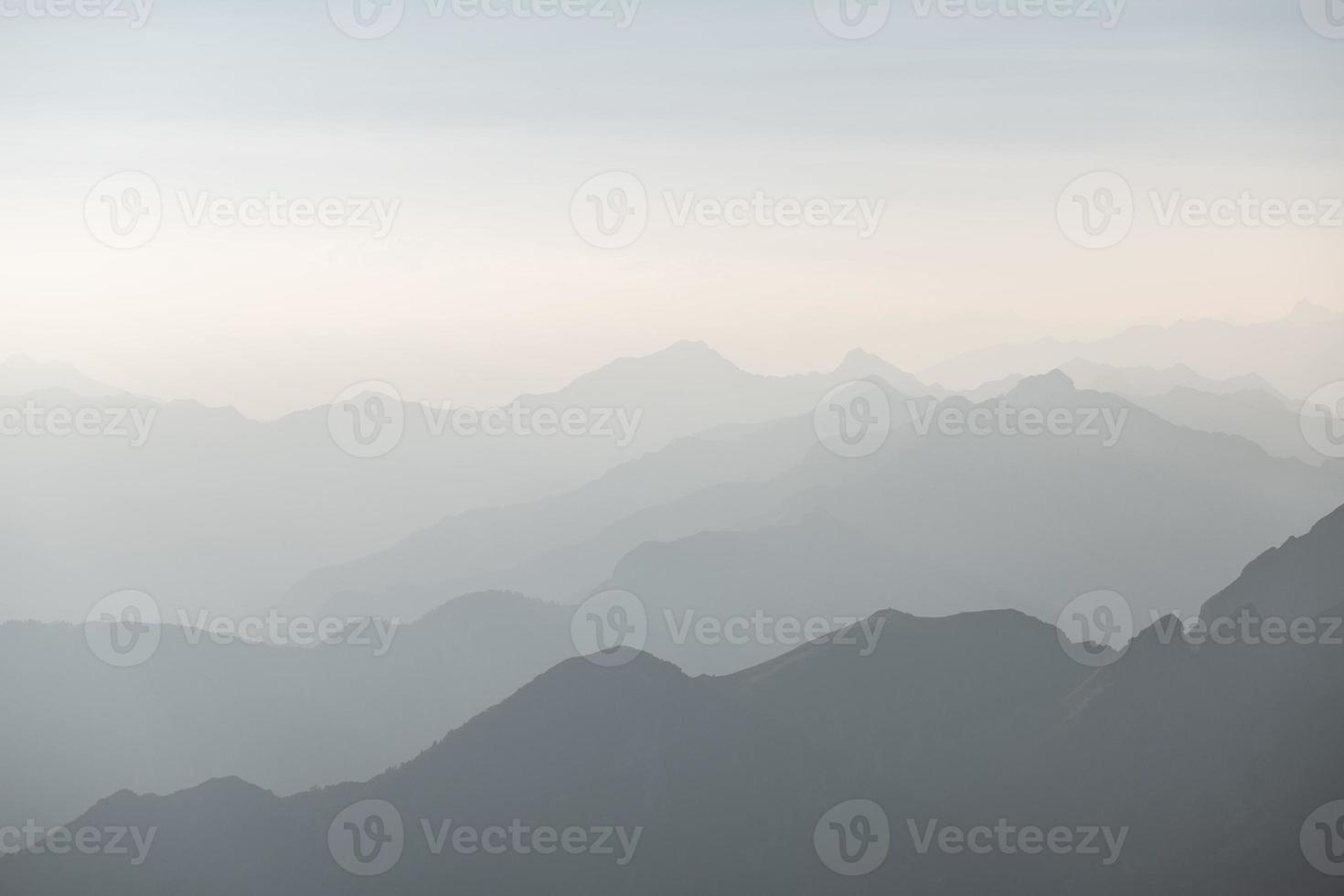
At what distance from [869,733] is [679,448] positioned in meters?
2.42

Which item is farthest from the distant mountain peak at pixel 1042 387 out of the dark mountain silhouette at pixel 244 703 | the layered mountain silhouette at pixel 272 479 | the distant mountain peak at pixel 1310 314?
the dark mountain silhouette at pixel 244 703

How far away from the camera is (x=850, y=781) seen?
6152 mm

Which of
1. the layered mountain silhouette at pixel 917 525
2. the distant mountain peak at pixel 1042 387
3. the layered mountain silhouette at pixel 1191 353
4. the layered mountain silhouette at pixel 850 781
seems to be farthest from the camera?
the layered mountain silhouette at pixel 917 525

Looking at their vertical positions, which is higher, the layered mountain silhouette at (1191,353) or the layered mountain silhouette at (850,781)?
the layered mountain silhouette at (1191,353)

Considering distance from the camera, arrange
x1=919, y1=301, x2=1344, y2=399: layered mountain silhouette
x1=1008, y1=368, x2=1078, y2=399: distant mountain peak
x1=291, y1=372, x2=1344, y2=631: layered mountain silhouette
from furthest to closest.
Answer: x1=291, y1=372, x2=1344, y2=631: layered mountain silhouette, x1=1008, y1=368, x2=1078, y2=399: distant mountain peak, x1=919, y1=301, x2=1344, y2=399: layered mountain silhouette

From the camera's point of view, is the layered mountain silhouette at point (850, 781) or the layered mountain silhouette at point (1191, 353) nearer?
the layered mountain silhouette at point (850, 781)

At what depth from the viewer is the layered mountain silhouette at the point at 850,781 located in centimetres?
575

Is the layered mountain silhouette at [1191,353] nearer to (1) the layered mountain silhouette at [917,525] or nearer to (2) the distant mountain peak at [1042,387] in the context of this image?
(2) the distant mountain peak at [1042,387]

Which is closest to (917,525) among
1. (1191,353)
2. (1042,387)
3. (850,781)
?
(1042,387)

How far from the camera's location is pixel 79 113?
18.8ft

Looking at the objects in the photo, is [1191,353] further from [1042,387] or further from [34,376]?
[34,376]

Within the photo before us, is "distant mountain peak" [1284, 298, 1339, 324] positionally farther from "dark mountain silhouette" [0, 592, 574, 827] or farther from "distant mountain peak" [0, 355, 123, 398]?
"distant mountain peak" [0, 355, 123, 398]

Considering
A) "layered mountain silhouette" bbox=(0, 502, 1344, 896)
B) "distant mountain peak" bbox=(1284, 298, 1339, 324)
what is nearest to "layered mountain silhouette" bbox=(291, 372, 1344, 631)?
"layered mountain silhouette" bbox=(0, 502, 1344, 896)

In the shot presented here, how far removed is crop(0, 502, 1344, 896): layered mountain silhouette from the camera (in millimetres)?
5746
